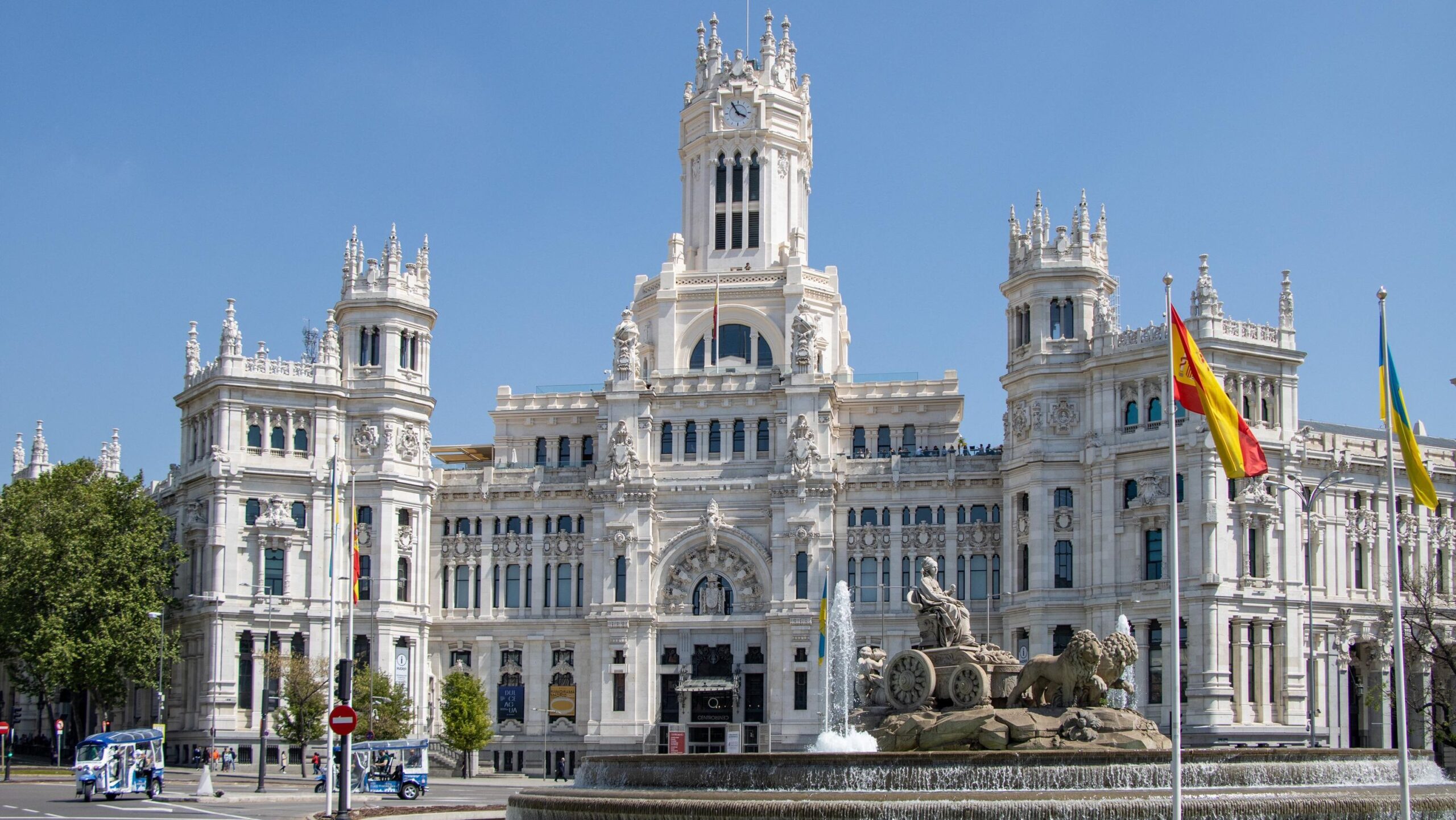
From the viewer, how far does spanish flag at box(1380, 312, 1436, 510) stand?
49.2m

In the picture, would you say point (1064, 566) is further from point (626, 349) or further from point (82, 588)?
point (82, 588)

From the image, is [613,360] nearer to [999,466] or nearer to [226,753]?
[999,466]

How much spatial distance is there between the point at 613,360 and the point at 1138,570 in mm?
35263

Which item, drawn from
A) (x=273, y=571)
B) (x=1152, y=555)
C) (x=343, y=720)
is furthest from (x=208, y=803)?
(x=1152, y=555)

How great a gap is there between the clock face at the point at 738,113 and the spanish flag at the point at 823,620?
3531cm

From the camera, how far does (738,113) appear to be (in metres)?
127

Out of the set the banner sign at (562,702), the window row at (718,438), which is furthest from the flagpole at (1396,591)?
the banner sign at (562,702)

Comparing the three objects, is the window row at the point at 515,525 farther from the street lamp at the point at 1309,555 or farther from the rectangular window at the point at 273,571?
the street lamp at the point at 1309,555

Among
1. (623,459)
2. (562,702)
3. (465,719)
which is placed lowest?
(465,719)

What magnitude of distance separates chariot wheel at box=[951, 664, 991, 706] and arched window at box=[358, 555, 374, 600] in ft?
201

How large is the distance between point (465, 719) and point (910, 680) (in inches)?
2131

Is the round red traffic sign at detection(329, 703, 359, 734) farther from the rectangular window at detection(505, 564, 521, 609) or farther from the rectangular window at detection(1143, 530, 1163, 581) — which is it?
the rectangular window at detection(505, 564, 521, 609)

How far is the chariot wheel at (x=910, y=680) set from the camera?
56812mm

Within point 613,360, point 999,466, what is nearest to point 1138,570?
point 999,466
